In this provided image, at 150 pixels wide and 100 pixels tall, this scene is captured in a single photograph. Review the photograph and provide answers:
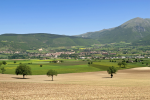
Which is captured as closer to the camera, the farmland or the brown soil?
the brown soil

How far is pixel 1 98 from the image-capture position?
3734 cm

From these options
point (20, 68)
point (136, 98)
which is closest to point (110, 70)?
point (20, 68)

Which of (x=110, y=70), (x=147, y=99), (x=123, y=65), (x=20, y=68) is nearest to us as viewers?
(x=147, y=99)

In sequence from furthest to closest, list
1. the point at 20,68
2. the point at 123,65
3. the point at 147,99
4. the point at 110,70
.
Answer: the point at 123,65 < the point at 110,70 < the point at 20,68 < the point at 147,99

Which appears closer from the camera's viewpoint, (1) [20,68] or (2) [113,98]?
(2) [113,98]

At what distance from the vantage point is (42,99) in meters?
37.2

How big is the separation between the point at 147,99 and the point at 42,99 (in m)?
20.4

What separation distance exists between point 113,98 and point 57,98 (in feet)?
37.1

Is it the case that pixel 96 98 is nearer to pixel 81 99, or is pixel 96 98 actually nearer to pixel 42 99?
pixel 81 99

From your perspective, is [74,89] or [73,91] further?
[74,89]

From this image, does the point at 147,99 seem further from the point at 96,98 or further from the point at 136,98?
the point at 96,98

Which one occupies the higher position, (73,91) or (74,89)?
(73,91)

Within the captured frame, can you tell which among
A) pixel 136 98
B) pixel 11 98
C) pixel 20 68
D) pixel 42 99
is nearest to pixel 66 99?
pixel 42 99

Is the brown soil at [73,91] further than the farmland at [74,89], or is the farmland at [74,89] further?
the farmland at [74,89]
